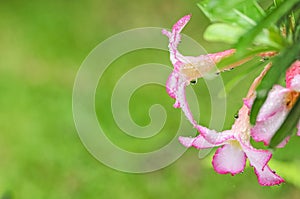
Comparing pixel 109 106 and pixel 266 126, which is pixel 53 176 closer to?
pixel 109 106

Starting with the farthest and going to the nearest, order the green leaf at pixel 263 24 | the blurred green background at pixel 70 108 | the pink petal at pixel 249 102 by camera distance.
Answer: the blurred green background at pixel 70 108
the pink petal at pixel 249 102
the green leaf at pixel 263 24

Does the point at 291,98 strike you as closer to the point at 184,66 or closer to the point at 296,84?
the point at 296,84

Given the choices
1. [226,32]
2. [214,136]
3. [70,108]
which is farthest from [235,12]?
[70,108]

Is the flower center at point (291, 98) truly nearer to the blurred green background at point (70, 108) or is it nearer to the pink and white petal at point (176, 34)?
the pink and white petal at point (176, 34)

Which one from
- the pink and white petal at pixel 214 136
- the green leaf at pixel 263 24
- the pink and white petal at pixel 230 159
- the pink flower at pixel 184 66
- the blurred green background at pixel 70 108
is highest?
the green leaf at pixel 263 24

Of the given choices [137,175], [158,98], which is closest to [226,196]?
[137,175]

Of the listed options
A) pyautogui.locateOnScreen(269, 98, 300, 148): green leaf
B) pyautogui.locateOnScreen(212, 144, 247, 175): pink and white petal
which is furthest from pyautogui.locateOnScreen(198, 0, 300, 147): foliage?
pyautogui.locateOnScreen(212, 144, 247, 175): pink and white petal

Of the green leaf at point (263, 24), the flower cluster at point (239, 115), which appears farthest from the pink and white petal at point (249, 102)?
the green leaf at point (263, 24)

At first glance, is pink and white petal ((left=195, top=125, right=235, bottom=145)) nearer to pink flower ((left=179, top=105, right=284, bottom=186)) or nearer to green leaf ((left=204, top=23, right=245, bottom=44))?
pink flower ((left=179, top=105, right=284, bottom=186))
